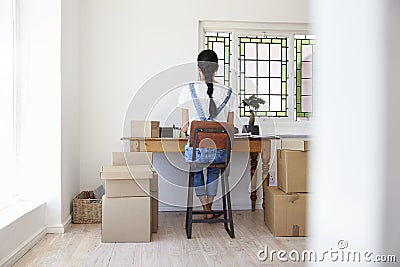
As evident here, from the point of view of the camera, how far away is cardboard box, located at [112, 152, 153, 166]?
3.49 metres

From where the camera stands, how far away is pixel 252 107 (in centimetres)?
445

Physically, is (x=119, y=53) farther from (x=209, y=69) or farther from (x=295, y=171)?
(x=295, y=171)

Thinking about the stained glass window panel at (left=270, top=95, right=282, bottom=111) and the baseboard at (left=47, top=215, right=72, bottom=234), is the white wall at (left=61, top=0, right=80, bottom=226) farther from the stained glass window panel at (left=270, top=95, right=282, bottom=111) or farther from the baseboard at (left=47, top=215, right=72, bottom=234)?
the stained glass window panel at (left=270, top=95, right=282, bottom=111)

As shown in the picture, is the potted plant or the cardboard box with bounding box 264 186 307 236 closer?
the cardboard box with bounding box 264 186 307 236

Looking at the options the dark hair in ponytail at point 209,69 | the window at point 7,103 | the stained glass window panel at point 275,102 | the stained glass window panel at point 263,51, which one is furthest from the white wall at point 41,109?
the stained glass window panel at point 275,102

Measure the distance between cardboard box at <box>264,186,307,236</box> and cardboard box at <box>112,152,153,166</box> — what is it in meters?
1.00

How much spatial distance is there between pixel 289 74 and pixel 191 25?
1.09m

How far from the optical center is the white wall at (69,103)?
11.4ft

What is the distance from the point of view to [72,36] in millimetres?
3826

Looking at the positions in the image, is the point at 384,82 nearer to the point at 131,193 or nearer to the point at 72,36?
the point at 131,193

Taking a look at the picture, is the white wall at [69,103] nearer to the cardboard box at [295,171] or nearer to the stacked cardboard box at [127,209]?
the stacked cardboard box at [127,209]

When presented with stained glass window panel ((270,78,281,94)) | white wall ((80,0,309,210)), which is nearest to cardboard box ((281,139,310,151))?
stained glass window panel ((270,78,281,94))

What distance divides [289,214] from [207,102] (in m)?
1.02

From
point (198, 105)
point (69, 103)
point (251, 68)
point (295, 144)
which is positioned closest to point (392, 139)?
point (198, 105)
